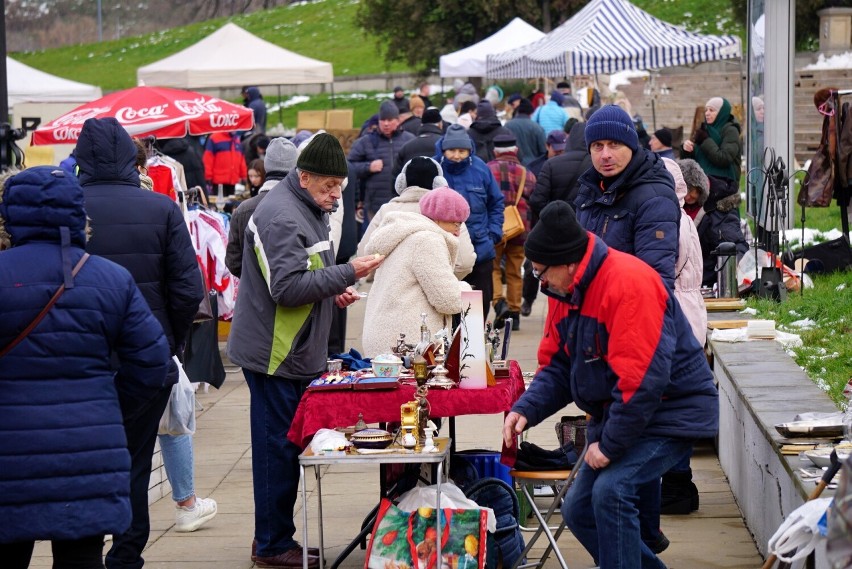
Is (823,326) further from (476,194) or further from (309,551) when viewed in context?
(309,551)

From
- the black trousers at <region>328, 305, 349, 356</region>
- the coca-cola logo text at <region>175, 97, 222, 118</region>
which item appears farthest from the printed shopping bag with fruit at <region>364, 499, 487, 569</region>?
the coca-cola logo text at <region>175, 97, 222, 118</region>

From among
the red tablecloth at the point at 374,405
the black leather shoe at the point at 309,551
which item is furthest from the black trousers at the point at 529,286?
the red tablecloth at the point at 374,405

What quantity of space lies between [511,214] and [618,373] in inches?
300

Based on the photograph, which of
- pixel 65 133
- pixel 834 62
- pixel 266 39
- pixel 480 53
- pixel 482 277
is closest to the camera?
pixel 482 277

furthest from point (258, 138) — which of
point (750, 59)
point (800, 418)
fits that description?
point (800, 418)

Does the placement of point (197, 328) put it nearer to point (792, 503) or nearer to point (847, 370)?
point (847, 370)

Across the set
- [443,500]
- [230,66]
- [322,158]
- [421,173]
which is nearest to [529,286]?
[421,173]

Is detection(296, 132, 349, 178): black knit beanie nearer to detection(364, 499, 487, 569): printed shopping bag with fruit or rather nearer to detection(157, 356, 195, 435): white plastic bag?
detection(157, 356, 195, 435): white plastic bag

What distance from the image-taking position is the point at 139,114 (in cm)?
1187

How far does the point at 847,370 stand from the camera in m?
6.93

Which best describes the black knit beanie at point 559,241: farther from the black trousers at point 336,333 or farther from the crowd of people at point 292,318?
the black trousers at point 336,333

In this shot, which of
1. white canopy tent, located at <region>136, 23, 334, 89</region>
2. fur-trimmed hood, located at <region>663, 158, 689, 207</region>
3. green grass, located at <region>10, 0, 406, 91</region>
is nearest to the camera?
fur-trimmed hood, located at <region>663, 158, 689, 207</region>

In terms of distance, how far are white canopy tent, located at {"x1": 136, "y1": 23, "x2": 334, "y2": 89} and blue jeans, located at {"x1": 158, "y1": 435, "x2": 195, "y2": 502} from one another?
15.9 metres

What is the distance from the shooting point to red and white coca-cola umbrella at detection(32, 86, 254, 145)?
38.3 ft
